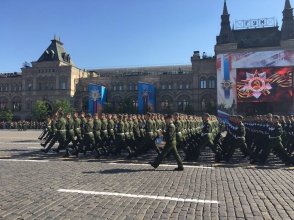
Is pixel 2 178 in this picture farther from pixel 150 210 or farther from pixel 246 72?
pixel 246 72

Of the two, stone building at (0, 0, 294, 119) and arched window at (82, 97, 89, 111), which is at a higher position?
stone building at (0, 0, 294, 119)

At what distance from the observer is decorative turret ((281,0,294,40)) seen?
47.2m

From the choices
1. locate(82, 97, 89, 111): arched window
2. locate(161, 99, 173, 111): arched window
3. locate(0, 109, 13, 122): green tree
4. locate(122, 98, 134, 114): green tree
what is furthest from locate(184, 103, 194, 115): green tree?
locate(0, 109, 13, 122): green tree

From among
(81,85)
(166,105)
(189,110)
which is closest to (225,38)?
(189,110)

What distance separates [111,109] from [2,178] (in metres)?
42.1

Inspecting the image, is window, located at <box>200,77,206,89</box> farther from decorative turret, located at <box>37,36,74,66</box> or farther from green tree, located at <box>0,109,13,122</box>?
green tree, located at <box>0,109,13,122</box>

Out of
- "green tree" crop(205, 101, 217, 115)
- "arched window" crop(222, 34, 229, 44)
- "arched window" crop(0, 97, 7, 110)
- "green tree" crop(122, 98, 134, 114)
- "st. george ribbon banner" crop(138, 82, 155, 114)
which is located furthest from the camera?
"arched window" crop(0, 97, 7, 110)

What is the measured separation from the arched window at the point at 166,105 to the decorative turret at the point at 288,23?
22.7 metres

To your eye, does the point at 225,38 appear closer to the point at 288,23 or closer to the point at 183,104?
the point at 288,23

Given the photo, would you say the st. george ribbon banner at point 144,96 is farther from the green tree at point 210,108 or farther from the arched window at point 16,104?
the arched window at point 16,104

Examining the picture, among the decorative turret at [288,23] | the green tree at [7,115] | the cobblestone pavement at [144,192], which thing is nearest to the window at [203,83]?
the decorative turret at [288,23]

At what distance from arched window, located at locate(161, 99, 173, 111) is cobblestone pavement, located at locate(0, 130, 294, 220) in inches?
1605

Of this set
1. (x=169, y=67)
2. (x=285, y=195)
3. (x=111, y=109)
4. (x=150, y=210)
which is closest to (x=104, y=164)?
(x=150, y=210)

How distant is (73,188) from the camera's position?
654cm
